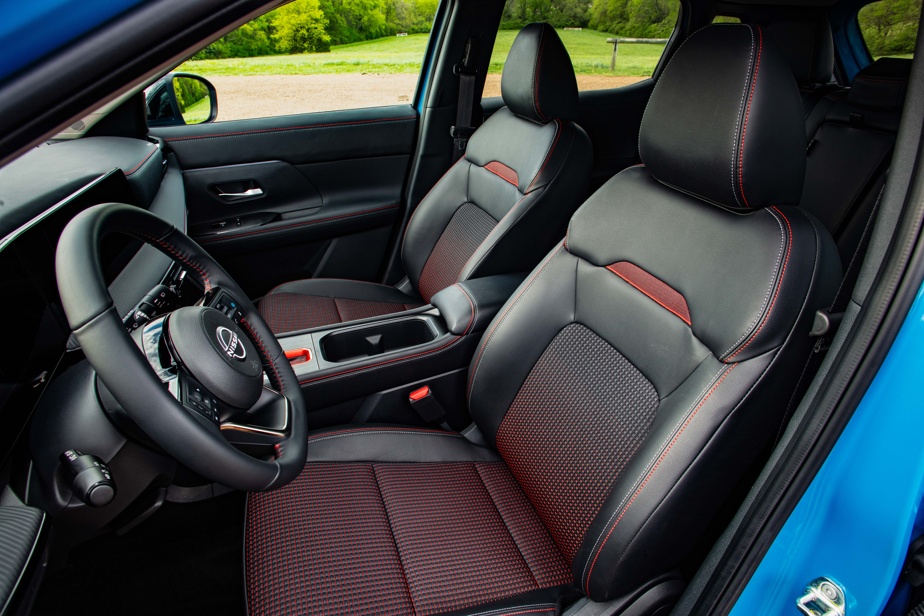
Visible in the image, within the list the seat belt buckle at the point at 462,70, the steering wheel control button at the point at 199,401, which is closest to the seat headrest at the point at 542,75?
the seat belt buckle at the point at 462,70

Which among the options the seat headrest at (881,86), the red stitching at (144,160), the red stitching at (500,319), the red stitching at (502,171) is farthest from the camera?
the seat headrest at (881,86)

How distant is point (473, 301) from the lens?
1.77m

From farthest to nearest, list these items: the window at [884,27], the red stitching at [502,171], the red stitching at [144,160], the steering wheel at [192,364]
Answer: the window at [884,27] < the red stitching at [502,171] < the red stitching at [144,160] < the steering wheel at [192,364]

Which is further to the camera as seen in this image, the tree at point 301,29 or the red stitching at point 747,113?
the tree at point 301,29

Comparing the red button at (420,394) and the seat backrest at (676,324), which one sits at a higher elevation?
the seat backrest at (676,324)

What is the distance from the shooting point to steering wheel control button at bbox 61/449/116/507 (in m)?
1.03

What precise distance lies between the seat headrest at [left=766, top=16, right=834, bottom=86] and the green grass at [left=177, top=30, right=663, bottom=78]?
915 millimetres

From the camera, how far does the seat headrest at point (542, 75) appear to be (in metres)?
1.90

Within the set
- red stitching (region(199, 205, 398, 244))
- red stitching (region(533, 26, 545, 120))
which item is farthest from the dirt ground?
red stitching (region(533, 26, 545, 120))

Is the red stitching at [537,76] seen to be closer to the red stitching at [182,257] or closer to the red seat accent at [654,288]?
the red seat accent at [654,288]

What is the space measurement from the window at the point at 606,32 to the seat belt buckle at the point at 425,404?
1511 millimetres

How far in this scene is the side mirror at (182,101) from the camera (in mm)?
2432

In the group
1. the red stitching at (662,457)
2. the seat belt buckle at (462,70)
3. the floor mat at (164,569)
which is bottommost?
the floor mat at (164,569)

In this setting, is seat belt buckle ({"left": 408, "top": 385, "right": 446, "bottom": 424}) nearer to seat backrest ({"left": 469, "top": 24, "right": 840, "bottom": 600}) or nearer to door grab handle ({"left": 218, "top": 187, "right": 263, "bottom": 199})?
seat backrest ({"left": 469, "top": 24, "right": 840, "bottom": 600})
